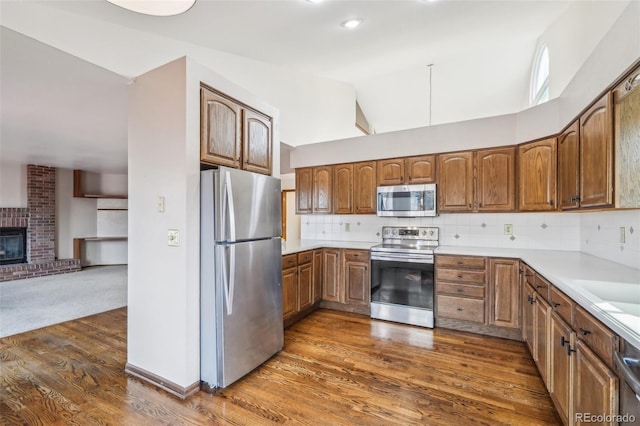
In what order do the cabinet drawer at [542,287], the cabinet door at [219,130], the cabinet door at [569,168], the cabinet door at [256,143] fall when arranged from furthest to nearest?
the cabinet door at [256,143]
the cabinet door at [569,168]
the cabinet door at [219,130]
the cabinet drawer at [542,287]

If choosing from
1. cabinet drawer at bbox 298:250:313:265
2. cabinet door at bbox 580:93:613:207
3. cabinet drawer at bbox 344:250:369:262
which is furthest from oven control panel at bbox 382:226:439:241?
cabinet door at bbox 580:93:613:207

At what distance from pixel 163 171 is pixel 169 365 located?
1424 mm

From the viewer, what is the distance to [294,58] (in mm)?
3721

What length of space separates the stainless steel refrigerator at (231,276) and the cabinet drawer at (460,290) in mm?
1966

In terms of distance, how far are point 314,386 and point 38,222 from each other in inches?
297

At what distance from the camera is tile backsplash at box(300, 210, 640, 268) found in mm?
2240

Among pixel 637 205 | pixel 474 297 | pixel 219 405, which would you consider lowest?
pixel 219 405

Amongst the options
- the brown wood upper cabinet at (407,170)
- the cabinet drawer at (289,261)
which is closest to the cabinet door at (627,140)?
the brown wood upper cabinet at (407,170)

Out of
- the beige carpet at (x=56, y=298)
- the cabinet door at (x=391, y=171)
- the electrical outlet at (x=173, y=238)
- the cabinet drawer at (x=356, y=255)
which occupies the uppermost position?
the cabinet door at (x=391, y=171)

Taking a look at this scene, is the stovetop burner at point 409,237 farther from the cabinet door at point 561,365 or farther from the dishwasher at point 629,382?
the dishwasher at point 629,382

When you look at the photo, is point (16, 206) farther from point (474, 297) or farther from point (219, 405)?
point (474, 297)

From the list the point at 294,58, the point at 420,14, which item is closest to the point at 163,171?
the point at 294,58

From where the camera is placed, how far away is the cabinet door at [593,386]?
1.14m

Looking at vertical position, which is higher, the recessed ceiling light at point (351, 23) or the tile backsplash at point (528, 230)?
the recessed ceiling light at point (351, 23)
